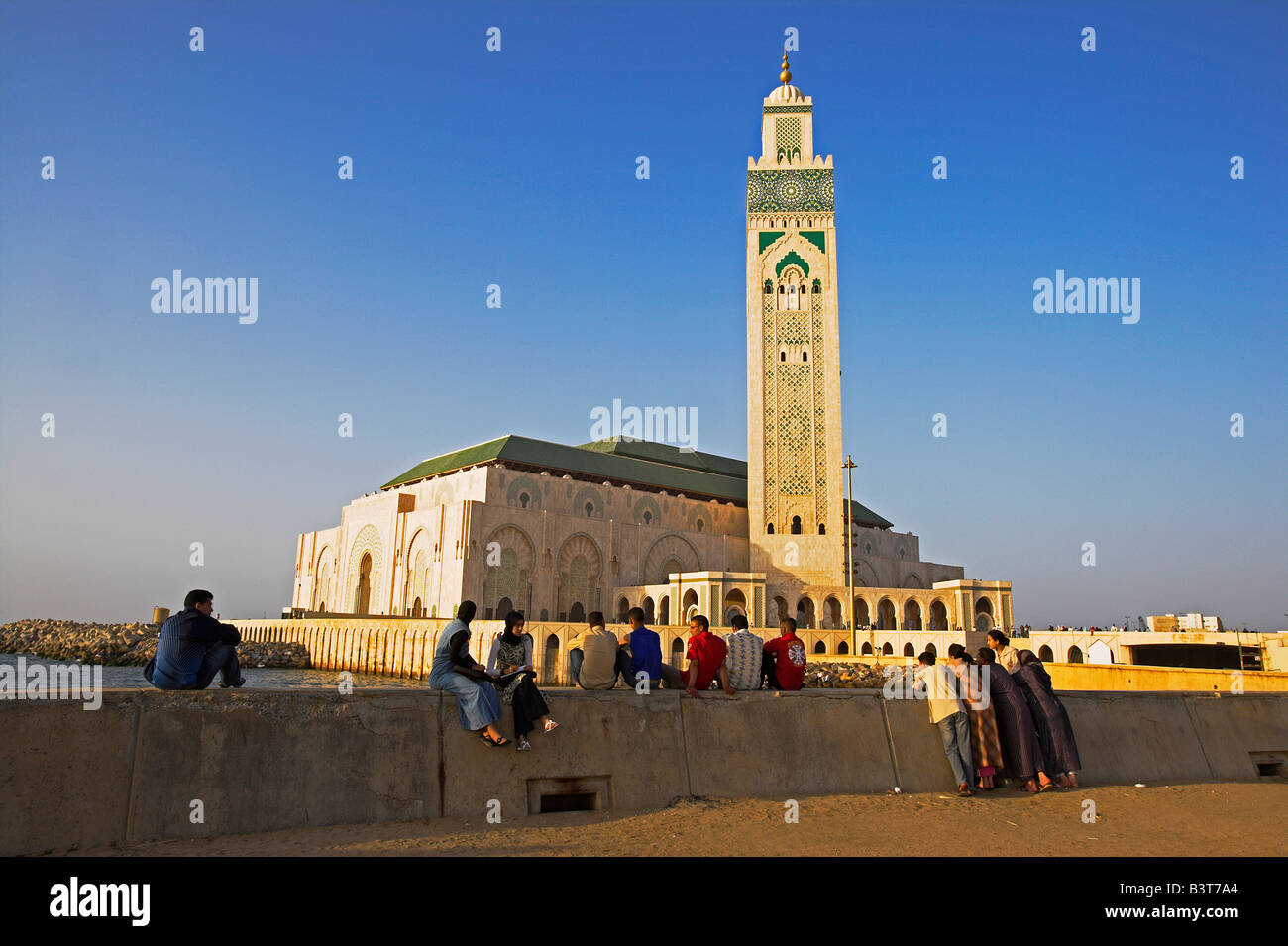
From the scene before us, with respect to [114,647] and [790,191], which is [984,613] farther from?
[114,647]

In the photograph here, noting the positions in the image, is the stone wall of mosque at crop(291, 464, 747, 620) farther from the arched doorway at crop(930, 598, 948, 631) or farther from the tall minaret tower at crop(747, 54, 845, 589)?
the arched doorway at crop(930, 598, 948, 631)

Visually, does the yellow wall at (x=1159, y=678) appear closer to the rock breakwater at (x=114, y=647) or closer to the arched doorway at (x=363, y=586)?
the rock breakwater at (x=114, y=647)

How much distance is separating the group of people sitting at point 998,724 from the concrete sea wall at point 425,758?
181mm

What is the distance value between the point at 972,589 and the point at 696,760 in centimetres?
4408

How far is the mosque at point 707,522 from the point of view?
4403 centimetres

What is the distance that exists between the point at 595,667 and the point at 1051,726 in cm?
363

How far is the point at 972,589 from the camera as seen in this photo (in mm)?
46125

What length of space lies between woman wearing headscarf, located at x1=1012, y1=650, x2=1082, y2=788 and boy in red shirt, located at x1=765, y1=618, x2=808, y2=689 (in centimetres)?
174

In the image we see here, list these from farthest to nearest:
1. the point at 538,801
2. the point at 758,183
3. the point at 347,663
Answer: the point at 758,183 → the point at 347,663 → the point at 538,801

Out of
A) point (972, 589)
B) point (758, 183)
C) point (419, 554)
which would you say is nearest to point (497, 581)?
point (419, 554)

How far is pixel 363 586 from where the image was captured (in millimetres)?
50031

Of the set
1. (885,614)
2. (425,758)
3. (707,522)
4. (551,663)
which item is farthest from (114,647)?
(425,758)

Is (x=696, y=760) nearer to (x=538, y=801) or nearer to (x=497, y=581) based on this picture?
(x=538, y=801)

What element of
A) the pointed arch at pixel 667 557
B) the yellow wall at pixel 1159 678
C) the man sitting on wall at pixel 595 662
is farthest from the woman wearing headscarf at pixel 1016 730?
the pointed arch at pixel 667 557
